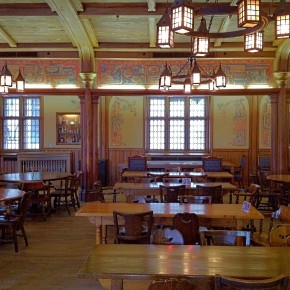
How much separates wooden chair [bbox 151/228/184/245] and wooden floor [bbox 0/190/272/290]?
0.42 m

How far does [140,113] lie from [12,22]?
6.21 metres

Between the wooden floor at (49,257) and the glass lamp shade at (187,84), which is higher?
the glass lamp shade at (187,84)

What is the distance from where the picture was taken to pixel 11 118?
14.5m

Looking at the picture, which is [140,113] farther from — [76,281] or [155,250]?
[155,250]

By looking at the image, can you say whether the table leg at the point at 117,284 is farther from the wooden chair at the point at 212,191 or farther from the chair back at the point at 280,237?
the wooden chair at the point at 212,191

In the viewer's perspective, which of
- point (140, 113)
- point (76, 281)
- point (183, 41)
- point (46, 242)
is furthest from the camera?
point (140, 113)

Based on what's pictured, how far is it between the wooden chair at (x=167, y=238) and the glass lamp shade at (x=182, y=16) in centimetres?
189

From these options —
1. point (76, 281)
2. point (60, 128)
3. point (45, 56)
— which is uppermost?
point (45, 56)

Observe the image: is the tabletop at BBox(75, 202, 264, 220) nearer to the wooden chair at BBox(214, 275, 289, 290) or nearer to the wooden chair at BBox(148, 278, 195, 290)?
the wooden chair at BBox(214, 275, 289, 290)

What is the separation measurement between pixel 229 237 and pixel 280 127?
24.0 feet

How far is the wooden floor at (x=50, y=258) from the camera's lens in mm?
4629

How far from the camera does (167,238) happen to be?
11.8ft

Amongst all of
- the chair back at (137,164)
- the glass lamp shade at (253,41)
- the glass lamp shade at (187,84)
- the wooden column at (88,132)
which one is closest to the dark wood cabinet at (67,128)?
the wooden column at (88,132)

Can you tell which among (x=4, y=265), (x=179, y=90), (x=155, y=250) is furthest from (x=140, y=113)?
(x=155, y=250)
